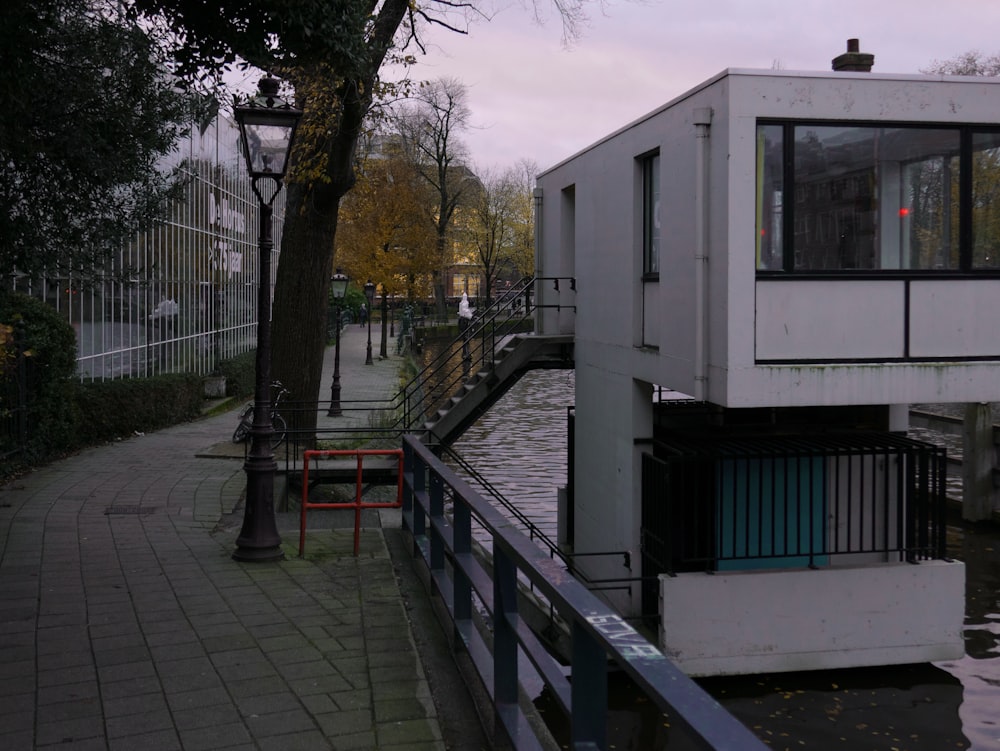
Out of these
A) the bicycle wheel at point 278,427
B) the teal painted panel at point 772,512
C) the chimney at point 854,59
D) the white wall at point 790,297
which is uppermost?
the chimney at point 854,59

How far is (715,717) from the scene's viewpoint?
221 centimetres

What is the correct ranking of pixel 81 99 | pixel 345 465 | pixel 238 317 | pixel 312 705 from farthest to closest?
pixel 238 317 < pixel 345 465 < pixel 81 99 < pixel 312 705

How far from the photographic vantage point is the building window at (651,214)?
12.8 meters

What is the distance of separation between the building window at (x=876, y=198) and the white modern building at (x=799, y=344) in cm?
2

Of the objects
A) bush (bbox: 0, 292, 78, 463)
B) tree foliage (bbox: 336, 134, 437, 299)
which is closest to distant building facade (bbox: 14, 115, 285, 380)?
bush (bbox: 0, 292, 78, 463)

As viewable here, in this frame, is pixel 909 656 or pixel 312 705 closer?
pixel 312 705

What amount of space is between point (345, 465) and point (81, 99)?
277 inches

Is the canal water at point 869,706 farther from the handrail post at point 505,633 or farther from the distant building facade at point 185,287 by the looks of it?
the distant building facade at point 185,287

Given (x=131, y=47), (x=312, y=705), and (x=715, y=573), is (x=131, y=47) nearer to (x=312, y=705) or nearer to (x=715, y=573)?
(x=312, y=705)

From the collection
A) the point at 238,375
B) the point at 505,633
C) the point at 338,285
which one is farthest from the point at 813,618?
the point at 238,375

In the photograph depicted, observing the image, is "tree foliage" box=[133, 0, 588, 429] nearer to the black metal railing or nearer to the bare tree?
the black metal railing

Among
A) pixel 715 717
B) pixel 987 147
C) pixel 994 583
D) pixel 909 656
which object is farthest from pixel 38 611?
pixel 994 583

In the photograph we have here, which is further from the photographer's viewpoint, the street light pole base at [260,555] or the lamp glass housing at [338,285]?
the lamp glass housing at [338,285]

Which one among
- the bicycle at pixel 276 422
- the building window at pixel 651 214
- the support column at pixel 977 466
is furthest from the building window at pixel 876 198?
the support column at pixel 977 466
